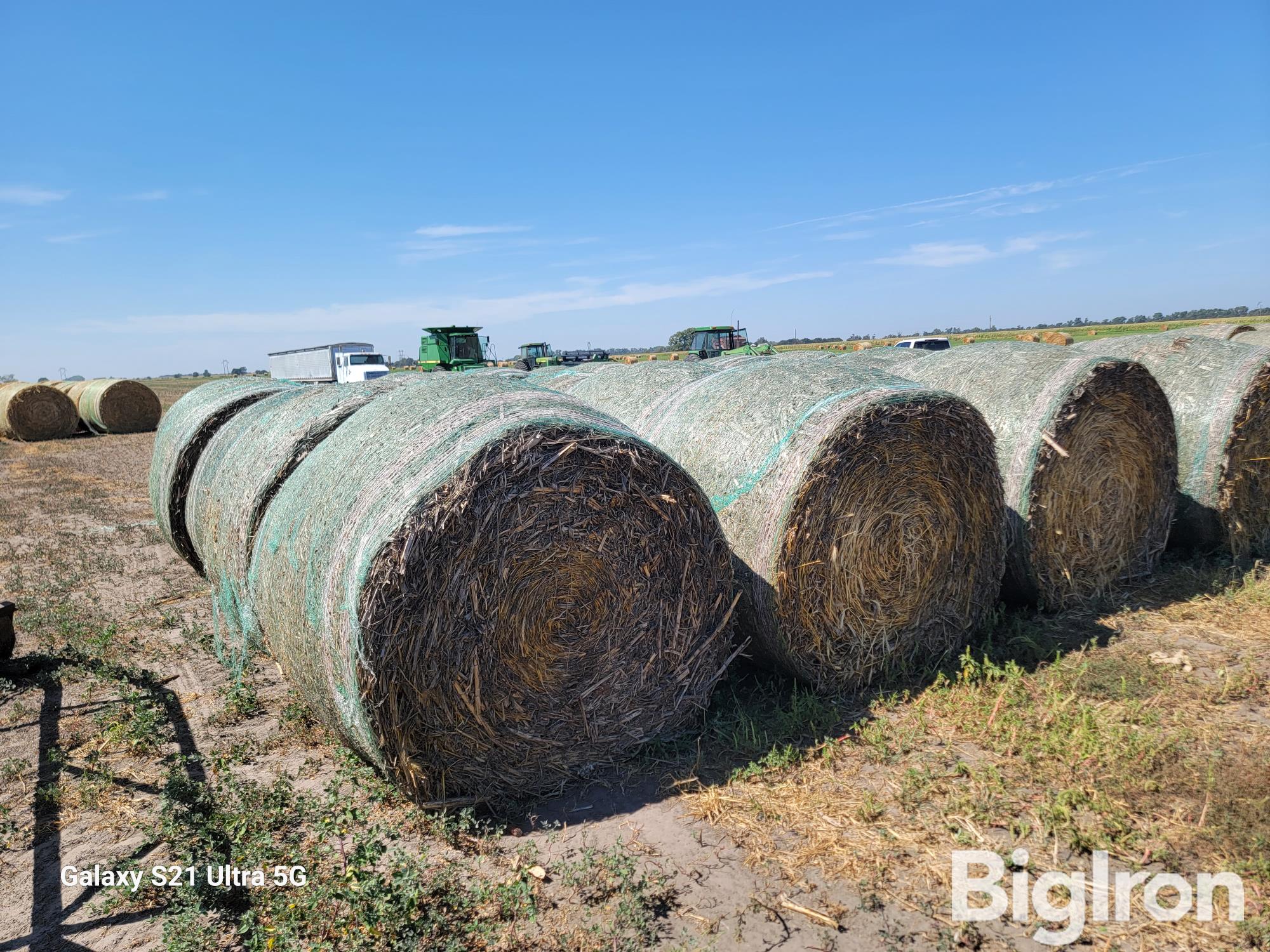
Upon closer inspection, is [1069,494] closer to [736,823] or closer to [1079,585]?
[1079,585]

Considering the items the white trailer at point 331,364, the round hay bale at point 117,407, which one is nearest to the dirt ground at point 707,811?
the round hay bale at point 117,407

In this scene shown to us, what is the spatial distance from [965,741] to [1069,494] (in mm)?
2554

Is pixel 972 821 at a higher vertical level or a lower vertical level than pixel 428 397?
lower

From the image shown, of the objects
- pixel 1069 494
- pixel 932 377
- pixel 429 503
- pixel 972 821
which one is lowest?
pixel 972 821

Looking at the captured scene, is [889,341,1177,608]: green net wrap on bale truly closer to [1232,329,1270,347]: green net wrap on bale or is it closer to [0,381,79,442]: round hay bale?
[1232,329,1270,347]: green net wrap on bale

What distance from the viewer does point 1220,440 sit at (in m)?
6.78

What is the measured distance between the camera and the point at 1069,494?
5.85 m

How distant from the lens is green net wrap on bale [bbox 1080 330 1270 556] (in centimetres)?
680

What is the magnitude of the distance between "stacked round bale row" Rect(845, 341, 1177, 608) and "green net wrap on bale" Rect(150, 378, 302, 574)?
6647 millimetres

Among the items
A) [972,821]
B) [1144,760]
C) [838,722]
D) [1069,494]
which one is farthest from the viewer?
[1069,494]

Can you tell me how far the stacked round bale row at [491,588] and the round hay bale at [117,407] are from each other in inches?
981

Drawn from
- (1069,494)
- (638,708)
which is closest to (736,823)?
(638,708)

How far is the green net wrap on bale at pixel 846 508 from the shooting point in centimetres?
454

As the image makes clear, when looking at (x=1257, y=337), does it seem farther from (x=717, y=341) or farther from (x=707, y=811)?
(x=717, y=341)
